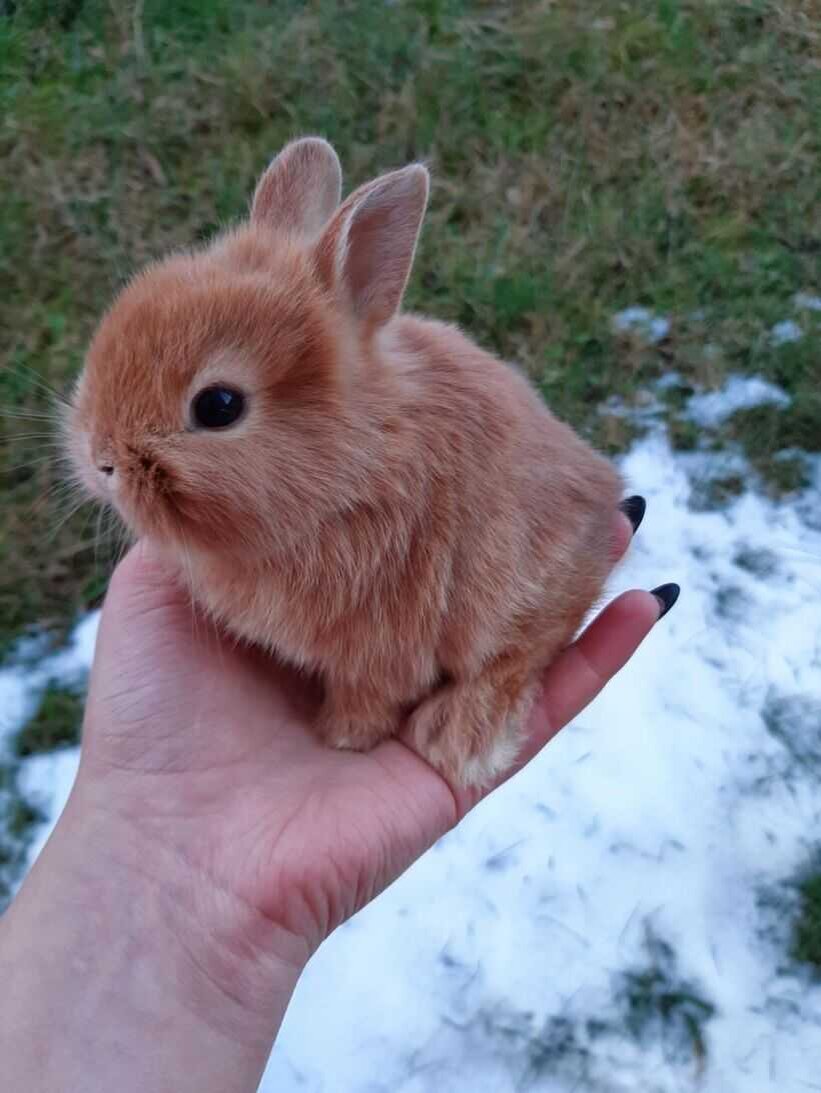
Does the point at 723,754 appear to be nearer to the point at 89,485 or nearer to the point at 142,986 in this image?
the point at 142,986

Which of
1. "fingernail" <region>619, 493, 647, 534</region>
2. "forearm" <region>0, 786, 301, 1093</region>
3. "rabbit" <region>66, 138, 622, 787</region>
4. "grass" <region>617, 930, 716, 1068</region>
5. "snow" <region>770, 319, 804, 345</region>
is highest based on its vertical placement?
"rabbit" <region>66, 138, 622, 787</region>

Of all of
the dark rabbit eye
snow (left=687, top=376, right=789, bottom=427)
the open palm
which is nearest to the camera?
the dark rabbit eye

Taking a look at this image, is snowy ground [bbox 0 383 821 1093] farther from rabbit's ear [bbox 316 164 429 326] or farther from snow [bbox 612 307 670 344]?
rabbit's ear [bbox 316 164 429 326]

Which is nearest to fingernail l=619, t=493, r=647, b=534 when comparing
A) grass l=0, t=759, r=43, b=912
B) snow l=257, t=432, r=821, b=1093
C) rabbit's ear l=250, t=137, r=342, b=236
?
snow l=257, t=432, r=821, b=1093

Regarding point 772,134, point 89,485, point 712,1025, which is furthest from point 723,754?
point 772,134

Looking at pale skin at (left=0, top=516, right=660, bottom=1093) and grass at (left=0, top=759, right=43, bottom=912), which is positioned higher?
pale skin at (left=0, top=516, right=660, bottom=1093)

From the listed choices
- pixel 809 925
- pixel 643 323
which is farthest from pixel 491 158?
pixel 809 925

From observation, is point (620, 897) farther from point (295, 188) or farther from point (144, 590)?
point (295, 188)

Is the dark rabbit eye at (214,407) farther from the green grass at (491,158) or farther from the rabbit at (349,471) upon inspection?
the green grass at (491,158)
